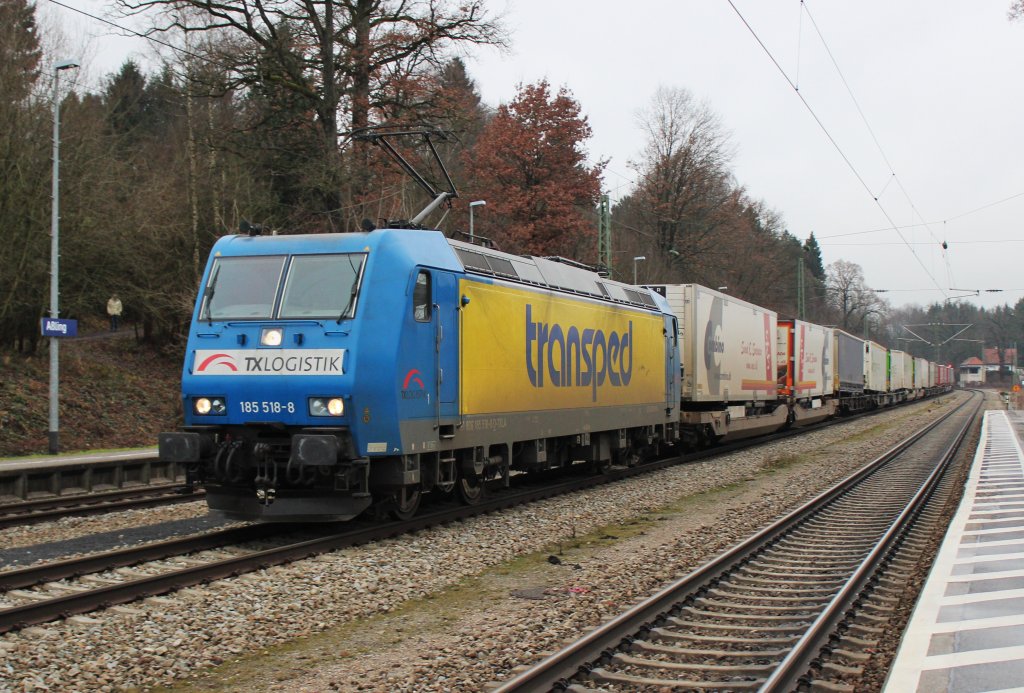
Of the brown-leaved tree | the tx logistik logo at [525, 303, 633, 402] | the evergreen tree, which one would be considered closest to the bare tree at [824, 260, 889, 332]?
the evergreen tree

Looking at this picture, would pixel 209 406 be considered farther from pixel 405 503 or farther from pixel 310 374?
pixel 405 503

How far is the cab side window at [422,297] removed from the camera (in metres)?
10.6

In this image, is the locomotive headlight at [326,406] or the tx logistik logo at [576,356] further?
the tx logistik logo at [576,356]

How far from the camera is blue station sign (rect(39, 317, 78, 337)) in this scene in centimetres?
1841

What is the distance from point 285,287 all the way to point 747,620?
608 cm

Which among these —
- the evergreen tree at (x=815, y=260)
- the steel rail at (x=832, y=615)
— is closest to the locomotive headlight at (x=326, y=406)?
the steel rail at (x=832, y=615)

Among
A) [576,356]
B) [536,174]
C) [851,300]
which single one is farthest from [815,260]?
[576,356]

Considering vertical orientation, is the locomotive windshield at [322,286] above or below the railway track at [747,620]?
above

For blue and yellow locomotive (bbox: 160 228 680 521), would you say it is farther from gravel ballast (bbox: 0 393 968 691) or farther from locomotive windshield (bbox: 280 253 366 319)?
gravel ballast (bbox: 0 393 968 691)

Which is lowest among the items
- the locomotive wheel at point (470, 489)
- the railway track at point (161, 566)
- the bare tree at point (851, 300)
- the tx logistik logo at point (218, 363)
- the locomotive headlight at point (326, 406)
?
the railway track at point (161, 566)

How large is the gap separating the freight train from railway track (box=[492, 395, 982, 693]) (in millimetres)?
3703

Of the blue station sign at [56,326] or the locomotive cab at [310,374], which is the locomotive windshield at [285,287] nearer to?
the locomotive cab at [310,374]

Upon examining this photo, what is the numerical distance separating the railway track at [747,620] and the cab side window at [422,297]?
4223 mm

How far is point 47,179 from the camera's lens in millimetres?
23656
